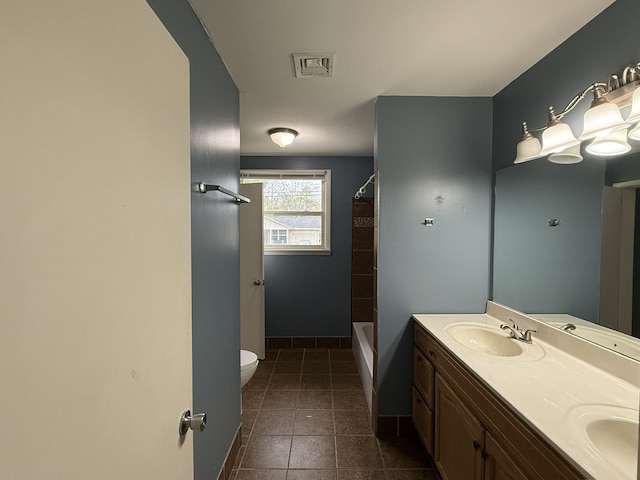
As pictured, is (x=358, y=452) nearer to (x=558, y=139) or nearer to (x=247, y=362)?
(x=247, y=362)

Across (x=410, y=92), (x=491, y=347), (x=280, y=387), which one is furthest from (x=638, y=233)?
(x=280, y=387)

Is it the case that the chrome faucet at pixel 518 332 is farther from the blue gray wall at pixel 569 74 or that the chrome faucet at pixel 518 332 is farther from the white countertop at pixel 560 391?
the blue gray wall at pixel 569 74

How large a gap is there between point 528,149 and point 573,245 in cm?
56

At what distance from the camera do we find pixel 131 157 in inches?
23.5

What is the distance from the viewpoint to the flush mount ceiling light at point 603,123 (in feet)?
3.96

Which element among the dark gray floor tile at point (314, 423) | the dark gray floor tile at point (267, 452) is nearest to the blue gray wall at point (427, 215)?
the dark gray floor tile at point (314, 423)

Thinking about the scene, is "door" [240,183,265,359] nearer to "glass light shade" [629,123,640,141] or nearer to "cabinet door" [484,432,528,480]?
"cabinet door" [484,432,528,480]

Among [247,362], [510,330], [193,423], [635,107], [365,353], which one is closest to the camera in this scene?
[193,423]

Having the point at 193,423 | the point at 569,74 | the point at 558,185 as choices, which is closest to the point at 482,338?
the point at 558,185

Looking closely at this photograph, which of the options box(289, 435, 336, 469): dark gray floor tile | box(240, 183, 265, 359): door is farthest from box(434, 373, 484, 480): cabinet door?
box(240, 183, 265, 359): door

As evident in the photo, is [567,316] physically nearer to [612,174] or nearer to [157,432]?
[612,174]

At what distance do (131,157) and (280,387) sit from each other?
276 centimetres

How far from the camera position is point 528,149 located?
171 cm

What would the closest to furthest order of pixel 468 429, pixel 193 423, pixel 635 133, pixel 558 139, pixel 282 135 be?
pixel 193 423 < pixel 635 133 < pixel 468 429 < pixel 558 139 < pixel 282 135
